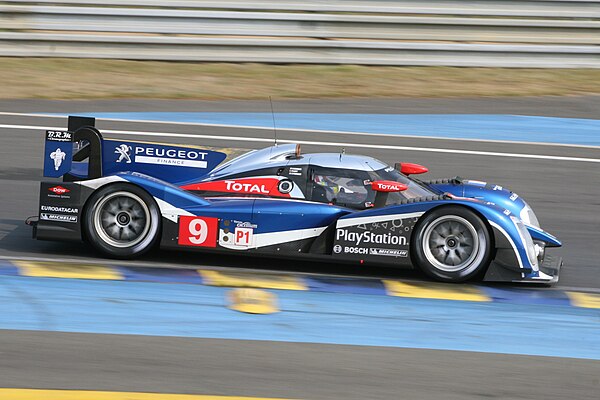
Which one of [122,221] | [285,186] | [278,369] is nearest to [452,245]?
[285,186]

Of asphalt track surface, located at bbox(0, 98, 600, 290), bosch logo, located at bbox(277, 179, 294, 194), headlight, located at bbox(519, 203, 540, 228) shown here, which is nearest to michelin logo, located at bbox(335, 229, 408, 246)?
asphalt track surface, located at bbox(0, 98, 600, 290)

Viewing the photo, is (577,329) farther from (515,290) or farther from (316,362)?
(316,362)

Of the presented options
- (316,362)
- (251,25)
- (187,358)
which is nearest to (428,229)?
(316,362)

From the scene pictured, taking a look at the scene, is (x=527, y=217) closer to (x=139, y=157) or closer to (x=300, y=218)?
(x=300, y=218)

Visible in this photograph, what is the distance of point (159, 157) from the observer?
7.93 meters

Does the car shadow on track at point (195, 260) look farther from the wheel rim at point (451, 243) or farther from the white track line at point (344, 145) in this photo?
the white track line at point (344, 145)

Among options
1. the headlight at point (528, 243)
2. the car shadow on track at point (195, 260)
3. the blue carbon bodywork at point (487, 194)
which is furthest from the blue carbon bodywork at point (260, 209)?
the blue carbon bodywork at point (487, 194)

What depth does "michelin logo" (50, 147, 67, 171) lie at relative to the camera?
24.8 feet

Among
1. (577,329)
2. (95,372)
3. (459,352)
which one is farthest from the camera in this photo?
(577,329)

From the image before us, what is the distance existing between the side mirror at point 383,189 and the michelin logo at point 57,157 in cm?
240

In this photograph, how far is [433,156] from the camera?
37.5ft

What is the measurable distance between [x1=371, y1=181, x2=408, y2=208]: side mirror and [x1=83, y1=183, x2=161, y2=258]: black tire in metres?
1.63

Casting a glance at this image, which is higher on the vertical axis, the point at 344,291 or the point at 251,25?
the point at 251,25

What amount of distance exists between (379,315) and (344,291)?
540mm
